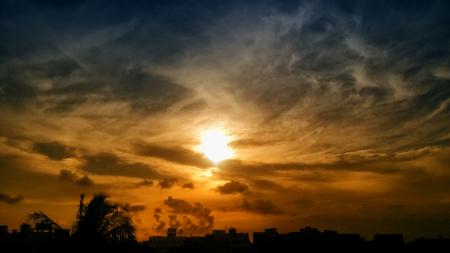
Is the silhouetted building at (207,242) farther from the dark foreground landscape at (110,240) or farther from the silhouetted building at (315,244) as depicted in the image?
the silhouetted building at (315,244)

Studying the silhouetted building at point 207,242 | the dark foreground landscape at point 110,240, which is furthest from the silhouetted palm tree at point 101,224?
the silhouetted building at point 207,242

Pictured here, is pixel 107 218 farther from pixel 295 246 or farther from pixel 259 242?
pixel 259 242

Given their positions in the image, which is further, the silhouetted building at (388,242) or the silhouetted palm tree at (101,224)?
the silhouetted building at (388,242)

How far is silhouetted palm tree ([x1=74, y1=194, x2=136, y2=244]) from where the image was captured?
1546 centimetres

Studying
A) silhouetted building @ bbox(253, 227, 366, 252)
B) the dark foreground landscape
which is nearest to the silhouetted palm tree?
the dark foreground landscape

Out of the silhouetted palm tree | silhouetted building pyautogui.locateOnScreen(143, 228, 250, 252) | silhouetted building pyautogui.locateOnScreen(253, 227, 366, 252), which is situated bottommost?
silhouetted building pyautogui.locateOnScreen(143, 228, 250, 252)

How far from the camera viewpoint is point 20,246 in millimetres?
37406

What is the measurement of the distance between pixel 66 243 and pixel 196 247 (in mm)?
74641

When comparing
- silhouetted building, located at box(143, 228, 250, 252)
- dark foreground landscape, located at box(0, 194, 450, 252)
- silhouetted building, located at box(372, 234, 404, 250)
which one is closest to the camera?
dark foreground landscape, located at box(0, 194, 450, 252)

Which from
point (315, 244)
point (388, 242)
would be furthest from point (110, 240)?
point (388, 242)

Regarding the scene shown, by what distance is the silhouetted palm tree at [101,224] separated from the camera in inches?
609

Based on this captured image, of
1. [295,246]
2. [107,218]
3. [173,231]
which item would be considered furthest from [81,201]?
[173,231]

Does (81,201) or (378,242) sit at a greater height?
(81,201)

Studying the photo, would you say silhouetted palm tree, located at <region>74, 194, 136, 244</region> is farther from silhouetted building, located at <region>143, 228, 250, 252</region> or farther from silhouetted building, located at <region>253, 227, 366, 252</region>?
silhouetted building, located at <region>143, 228, 250, 252</region>
